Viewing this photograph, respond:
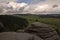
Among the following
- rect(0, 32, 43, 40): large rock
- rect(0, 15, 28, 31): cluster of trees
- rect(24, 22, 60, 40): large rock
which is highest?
rect(0, 15, 28, 31): cluster of trees

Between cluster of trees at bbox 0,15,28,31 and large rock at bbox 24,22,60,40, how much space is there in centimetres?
13

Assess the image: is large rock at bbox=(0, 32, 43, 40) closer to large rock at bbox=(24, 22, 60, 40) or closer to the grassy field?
large rock at bbox=(24, 22, 60, 40)

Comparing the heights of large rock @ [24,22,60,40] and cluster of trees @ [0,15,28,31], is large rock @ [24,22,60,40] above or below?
below

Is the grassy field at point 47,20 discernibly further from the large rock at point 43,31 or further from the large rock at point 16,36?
the large rock at point 16,36

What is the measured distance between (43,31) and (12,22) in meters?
0.59

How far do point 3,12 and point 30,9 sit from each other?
19.7 inches

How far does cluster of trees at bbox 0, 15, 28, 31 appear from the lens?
2.41 meters

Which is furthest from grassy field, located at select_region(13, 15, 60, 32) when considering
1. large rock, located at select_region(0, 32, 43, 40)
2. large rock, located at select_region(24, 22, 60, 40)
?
large rock, located at select_region(0, 32, 43, 40)

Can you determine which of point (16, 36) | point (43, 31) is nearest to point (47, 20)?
point (43, 31)

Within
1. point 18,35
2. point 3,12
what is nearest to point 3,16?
point 3,12

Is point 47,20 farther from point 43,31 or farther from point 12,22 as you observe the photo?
point 12,22

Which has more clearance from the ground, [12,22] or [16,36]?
[12,22]

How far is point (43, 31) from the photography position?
7.74 feet

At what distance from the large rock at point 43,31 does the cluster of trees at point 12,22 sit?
0.42 feet
